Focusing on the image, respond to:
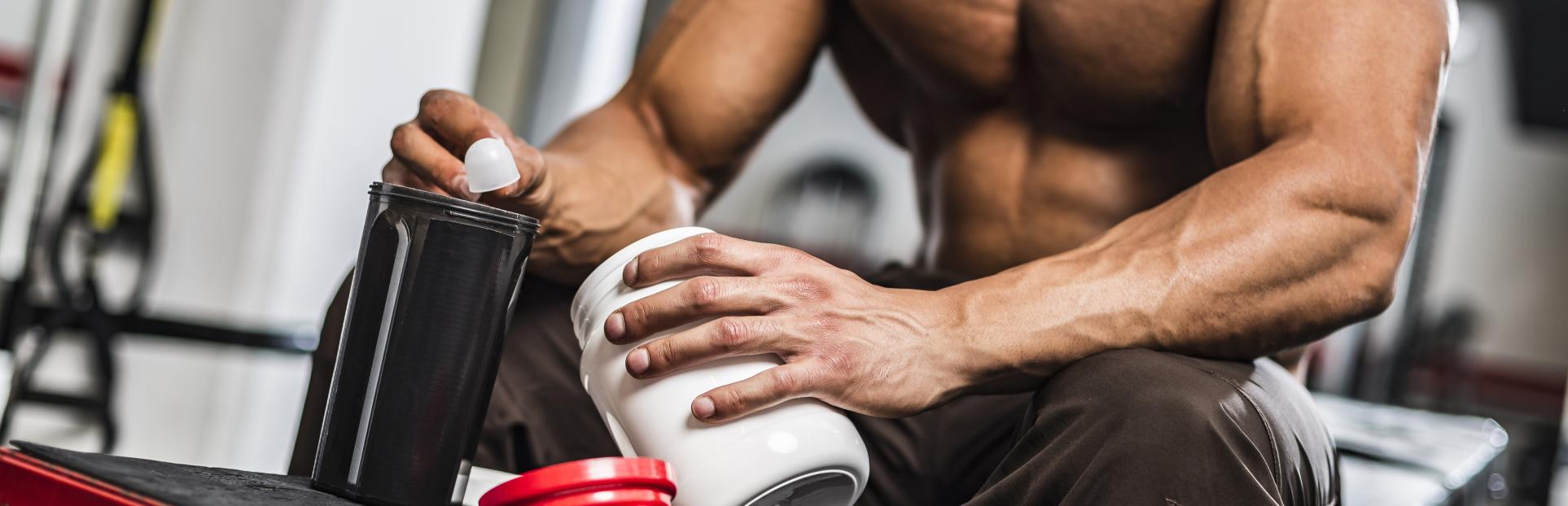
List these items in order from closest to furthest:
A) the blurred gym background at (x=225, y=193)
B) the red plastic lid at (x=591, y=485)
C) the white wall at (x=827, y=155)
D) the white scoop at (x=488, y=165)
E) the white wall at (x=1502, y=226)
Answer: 1. the red plastic lid at (x=591, y=485)
2. the white scoop at (x=488, y=165)
3. the blurred gym background at (x=225, y=193)
4. the white wall at (x=827, y=155)
5. the white wall at (x=1502, y=226)

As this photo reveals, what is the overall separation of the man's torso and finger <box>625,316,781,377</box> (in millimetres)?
537

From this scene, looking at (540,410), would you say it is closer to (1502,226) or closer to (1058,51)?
(1058,51)

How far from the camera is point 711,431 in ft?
1.85

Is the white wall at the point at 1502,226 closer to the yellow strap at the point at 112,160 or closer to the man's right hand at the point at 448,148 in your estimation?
the yellow strap at the point at 112,160

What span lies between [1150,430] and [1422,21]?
15.6 inches

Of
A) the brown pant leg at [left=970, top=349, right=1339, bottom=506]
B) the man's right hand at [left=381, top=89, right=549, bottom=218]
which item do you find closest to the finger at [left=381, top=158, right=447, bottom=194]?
the man's right hand at [left=381, top=89, right=549, bottom=218]

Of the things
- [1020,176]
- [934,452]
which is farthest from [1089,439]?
[1020,176]

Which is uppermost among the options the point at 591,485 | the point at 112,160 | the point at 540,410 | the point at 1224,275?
the point at 1224,275

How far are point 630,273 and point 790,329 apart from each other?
9cm

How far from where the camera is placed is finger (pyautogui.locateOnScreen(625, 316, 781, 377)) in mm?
566

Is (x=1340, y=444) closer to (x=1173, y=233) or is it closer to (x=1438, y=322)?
(x=1173, y=233)

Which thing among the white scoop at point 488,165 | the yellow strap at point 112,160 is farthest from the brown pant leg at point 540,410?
the yellow strap at point 112,160

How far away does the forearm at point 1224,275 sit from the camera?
0.69m

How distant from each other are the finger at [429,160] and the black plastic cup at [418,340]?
0.14 meters
